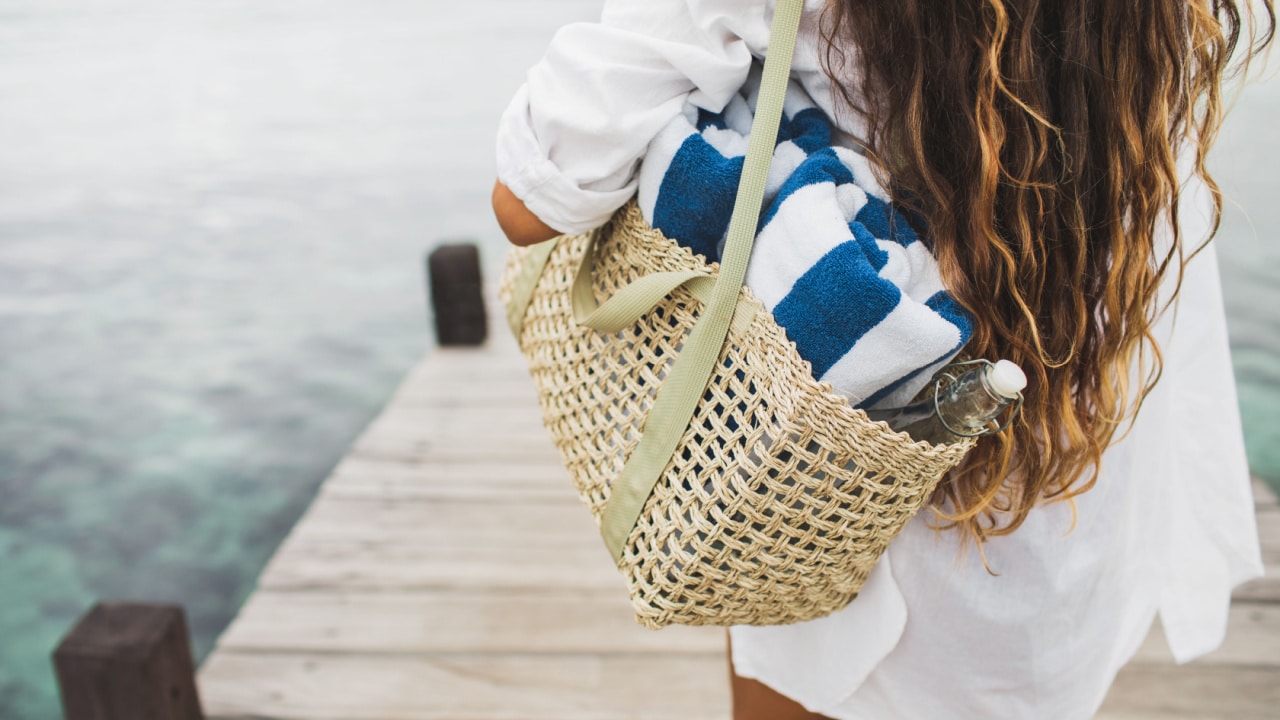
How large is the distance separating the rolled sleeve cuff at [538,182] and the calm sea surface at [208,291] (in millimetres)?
549

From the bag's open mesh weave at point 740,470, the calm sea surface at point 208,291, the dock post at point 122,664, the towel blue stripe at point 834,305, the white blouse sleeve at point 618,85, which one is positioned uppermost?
the white blouse sleeve at point 618,85

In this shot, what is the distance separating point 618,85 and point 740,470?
314 millimetres

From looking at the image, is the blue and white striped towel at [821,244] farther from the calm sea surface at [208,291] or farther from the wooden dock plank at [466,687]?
the wooden dock plank at [466,687]

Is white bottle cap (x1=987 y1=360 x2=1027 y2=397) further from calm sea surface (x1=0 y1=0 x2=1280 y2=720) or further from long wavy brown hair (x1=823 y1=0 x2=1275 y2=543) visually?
calm sea surface (x1=0 y1=0 x2=1280 y2=720)

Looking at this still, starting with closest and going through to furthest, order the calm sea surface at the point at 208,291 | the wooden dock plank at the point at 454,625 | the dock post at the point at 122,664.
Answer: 1. the dock post at the point at 122,664
2. the wooden dock plank at the point at 454,625
3. the calm sea surface at the point at 208,291

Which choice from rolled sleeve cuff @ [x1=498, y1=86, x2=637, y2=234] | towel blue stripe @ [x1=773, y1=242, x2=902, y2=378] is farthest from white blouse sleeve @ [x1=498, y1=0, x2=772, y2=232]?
towel blue stripe @ [x1=773, y1=242, x2=902, y2=378]

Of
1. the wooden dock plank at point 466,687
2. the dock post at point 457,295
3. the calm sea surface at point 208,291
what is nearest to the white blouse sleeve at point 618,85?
the calm sea surface at point 208,291

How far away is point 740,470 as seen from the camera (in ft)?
2.30

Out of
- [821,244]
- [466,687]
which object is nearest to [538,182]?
[821,244]

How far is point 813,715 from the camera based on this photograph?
41.4 inches

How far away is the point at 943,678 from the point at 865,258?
51cm

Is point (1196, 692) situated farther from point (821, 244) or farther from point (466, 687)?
point (821, 244)

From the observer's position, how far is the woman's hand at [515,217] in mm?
804

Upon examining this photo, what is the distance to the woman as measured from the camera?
0.65m
